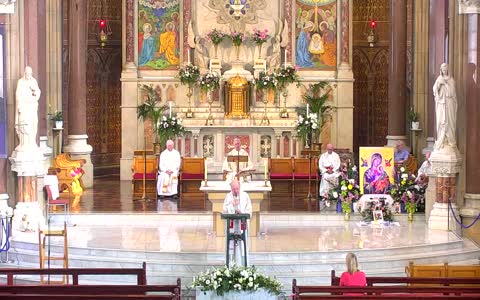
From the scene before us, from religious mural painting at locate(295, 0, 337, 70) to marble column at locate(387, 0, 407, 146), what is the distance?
2.22 m

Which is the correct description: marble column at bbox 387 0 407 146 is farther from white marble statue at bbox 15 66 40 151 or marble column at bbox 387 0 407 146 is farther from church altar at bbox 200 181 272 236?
white marble statue at bbox 15 66 40 151

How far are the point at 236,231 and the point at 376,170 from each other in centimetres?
692

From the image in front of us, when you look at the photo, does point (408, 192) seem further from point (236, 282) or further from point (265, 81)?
point (236, 282)

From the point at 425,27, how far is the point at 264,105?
459cm

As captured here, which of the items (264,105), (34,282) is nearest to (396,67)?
(264,105)

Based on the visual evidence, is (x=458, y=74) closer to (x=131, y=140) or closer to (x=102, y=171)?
(x=131, y=140)

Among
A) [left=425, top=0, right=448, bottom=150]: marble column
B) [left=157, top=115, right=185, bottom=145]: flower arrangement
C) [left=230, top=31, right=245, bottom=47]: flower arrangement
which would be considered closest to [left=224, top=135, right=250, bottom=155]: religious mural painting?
[left=157, top=115, right=185, bottom=145]: flower arrangement

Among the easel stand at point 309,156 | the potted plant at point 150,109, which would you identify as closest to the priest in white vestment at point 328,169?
the easel stand at point 309,156

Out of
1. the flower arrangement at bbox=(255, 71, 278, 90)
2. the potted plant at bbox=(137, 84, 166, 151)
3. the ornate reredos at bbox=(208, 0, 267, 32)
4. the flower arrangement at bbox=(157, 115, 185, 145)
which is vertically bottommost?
the flower arrangement at bbox=(157, 115, 185, 145)

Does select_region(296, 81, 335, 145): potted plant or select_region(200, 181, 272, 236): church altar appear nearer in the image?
select_region(200, 181, 272, 236): church altar

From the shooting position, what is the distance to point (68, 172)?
2766 centimetres

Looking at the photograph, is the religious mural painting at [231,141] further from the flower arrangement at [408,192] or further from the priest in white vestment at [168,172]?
the flower arrangement at [408,192]

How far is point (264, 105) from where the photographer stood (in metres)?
31.8

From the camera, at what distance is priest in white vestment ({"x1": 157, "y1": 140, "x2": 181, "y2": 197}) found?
2736 centimetres
